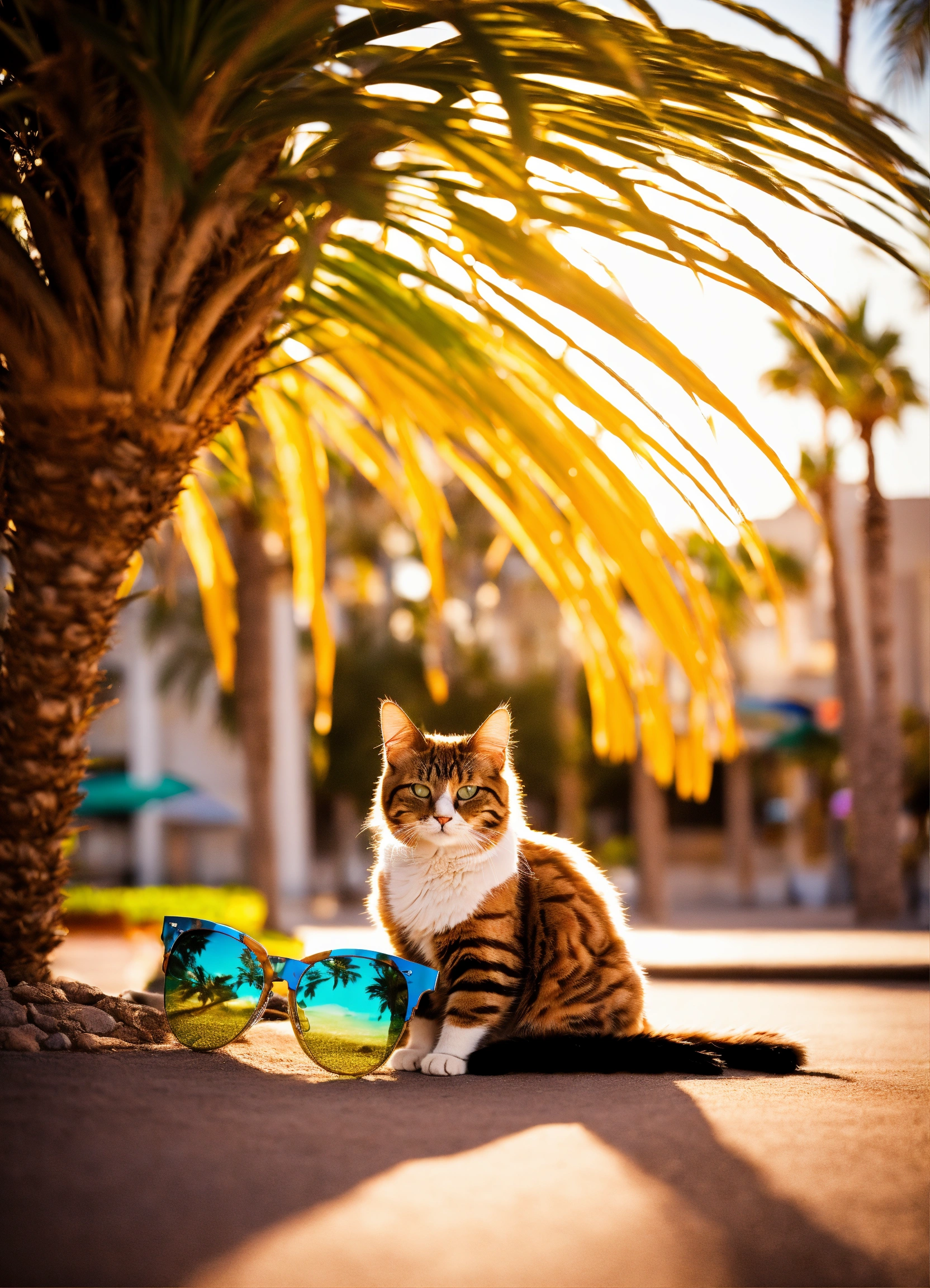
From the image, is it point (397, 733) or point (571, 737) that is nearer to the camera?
point (397, 733)

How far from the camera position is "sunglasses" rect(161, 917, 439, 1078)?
2.71 metres

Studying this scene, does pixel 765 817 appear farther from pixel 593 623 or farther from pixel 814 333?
pixel 593 623

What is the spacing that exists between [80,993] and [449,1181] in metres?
1.82

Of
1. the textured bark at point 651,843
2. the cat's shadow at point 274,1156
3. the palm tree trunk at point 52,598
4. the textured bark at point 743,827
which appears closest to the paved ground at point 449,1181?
the cat's shadow at point 274,1156

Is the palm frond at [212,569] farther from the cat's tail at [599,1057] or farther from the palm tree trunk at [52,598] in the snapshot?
the cat's tail at [599,1057]

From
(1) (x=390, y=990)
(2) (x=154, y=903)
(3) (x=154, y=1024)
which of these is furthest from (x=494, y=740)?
(2) (x=154, y=903)

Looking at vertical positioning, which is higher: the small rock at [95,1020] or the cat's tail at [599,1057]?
the small rock at [95,1020]

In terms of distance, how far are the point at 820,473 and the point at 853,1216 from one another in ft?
40.9

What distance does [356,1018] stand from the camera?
2711mm

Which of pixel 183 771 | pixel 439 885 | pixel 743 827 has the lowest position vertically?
pixel 743 827

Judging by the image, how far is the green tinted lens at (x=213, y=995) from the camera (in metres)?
2.84

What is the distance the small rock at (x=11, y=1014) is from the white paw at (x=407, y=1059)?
97 centimetres

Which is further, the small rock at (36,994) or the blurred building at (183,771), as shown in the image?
the blurred building at (183,771)

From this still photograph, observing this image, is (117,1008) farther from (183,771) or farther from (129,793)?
(183,771)
